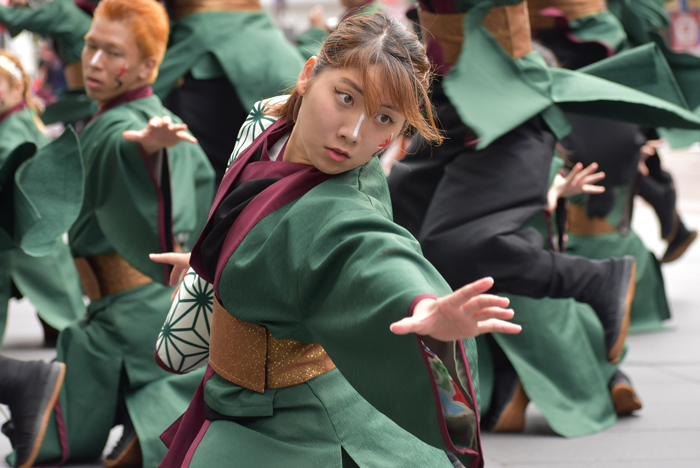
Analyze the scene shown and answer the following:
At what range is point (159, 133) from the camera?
2279 mm

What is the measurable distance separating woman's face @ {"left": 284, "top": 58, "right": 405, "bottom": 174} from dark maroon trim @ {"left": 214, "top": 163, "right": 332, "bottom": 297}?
0.03 m

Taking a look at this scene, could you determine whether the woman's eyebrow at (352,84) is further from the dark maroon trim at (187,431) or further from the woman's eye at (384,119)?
the dark maroon trim at (187,431)

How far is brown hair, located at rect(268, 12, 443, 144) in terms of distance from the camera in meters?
1.31

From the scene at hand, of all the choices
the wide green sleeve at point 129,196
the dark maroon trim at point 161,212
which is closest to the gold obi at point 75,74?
the wide green sleeve at point 129,196

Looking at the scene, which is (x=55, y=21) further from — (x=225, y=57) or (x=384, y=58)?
(x=384, y=58)

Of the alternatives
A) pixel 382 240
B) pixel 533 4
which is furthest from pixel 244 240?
pixel 533 4

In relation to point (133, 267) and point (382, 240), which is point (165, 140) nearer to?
point (133, 267)

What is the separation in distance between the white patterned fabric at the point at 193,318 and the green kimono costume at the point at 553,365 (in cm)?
127

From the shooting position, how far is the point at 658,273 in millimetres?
4211

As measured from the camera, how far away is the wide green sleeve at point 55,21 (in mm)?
3871

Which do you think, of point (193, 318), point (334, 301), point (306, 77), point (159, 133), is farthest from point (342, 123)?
point (159, 133)

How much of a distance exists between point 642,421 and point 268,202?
1997 mm

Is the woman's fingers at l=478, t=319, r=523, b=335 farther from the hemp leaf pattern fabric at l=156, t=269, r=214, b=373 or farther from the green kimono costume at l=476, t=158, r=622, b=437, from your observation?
the green kimono costume at l=476, t=158, r=622, b=437

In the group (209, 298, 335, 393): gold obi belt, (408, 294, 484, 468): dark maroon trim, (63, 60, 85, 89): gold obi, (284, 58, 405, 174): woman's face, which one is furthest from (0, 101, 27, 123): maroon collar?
(408, 294, 484, 468): dark maroon trim
